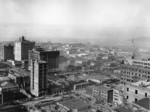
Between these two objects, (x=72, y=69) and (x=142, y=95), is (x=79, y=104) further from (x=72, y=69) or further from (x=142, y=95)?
(x=72, y=69)

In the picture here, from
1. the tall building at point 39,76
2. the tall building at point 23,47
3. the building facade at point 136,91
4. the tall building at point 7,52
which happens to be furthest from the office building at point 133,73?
the tall building at point 7,52

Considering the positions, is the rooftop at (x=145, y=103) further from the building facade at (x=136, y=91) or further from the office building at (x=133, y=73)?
the office building at (x=133, y=73)

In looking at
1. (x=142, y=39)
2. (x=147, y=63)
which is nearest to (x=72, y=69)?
(x=147, y=63)

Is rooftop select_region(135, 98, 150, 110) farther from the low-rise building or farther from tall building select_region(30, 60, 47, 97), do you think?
tall building select_region(30, 60, 47, 97)

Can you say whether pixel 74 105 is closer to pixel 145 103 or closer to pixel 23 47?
pixel 145 103

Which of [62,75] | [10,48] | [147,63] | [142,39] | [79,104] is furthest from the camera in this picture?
[142,39]

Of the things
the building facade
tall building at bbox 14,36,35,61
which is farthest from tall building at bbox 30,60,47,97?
tall building at bbox 14,36,35,61
